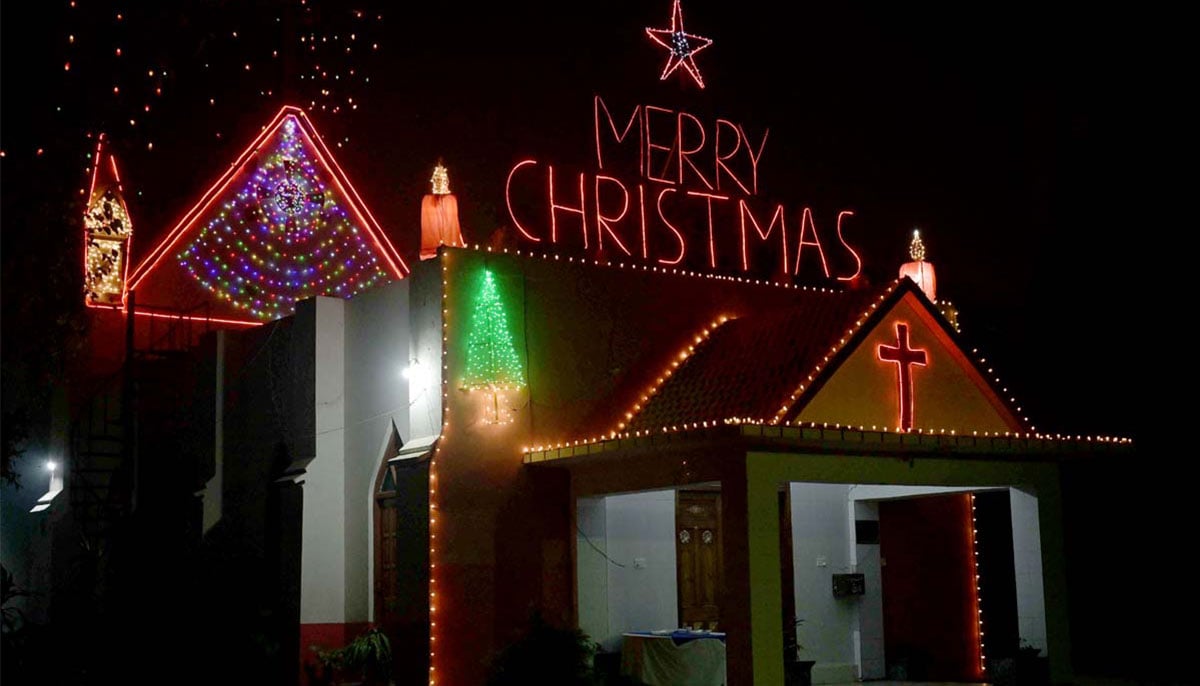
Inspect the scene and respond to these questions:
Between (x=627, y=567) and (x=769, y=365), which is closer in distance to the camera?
(x=769, y=365)

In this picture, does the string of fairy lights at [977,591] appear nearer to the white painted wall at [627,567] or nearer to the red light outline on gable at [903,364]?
the red light outline on gable at [903,364]

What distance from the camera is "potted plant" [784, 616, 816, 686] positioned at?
1812cm

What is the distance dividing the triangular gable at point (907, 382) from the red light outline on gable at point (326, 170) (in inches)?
459

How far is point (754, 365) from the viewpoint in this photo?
54.6 feet

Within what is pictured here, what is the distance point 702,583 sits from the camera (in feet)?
62.3

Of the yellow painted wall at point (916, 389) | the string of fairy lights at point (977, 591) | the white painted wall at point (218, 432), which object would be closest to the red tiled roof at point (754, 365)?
the yellow painted wall at point (916, 389)

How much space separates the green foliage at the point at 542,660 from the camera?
A: 49.0 ft

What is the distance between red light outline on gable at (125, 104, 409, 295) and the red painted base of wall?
8.92 m

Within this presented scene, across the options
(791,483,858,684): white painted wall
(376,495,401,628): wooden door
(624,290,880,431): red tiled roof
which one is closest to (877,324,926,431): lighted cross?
(624,290,880,431): red tiled roof

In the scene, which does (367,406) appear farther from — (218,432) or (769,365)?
(769,365)

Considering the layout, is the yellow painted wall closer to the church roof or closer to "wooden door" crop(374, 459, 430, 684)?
the church roof

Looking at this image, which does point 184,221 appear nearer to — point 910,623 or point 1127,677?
point 910,623

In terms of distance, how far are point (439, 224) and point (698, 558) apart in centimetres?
597

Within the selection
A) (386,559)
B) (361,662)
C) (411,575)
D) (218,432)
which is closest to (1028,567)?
(411,575)
